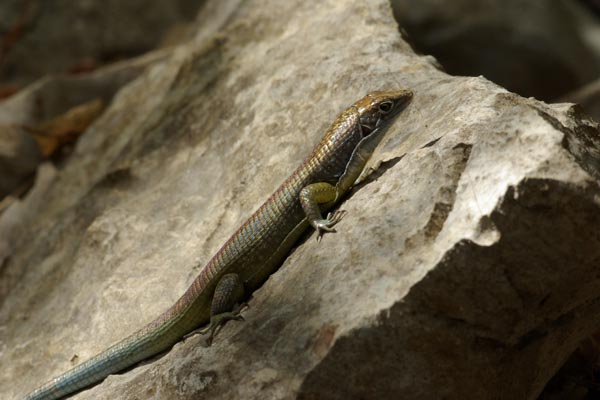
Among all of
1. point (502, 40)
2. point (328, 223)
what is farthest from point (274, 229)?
point (502, 40)

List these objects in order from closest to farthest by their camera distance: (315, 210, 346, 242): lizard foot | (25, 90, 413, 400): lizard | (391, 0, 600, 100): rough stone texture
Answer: (315, 210, 346, 242): lizard foot
(25, 90, 413, 400): lizard
(391, 0, 600, 100): rough stone texture

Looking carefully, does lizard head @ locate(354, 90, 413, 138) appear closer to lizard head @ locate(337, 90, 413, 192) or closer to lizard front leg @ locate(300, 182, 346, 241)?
lizard head @ locate(337, 90, 413, 192)

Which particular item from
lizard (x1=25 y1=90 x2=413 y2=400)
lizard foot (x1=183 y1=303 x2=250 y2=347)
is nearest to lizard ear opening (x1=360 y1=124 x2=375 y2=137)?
lizard (x1=25 y1=90 x2=413 y2=400)

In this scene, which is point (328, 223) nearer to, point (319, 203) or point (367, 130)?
point (319, 203)

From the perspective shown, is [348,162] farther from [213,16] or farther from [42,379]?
[213,16]

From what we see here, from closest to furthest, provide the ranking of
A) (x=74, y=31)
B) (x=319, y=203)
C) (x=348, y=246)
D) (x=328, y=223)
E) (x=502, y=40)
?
1. (x=348, y=246)
2. (x=328, y=223)
3. (x=319, y=203)
4. (x=502, y=40)
5. (x=74, y=31)

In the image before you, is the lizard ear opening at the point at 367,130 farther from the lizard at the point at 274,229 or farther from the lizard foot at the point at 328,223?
the lizard foot at the point at 328,223

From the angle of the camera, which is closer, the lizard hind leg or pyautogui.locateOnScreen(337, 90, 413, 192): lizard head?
the lizard hind leg
